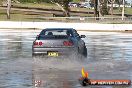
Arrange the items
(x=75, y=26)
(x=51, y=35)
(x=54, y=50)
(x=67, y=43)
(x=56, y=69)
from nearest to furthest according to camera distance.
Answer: (x=56, y=69), (x=54, y=50), (x=67, y=43), (x=51, y=35), (x=75, y=26)

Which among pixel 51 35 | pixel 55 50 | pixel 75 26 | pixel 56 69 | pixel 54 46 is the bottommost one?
pixel 75 26

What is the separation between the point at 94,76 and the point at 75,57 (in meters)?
5.37

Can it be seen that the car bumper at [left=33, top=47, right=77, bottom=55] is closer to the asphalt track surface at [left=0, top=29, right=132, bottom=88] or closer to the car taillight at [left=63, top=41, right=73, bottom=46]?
the car taillight at [left=63, top=41, right=73, bottom=46]

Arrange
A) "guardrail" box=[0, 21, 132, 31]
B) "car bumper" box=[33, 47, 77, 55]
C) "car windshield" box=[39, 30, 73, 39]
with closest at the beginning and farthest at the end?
"car bumper" box=[33, 47, 77, 55], "car windshield" box=[39, 30, 73, 39], "guardrail" box=[0, 21, 132, 31]

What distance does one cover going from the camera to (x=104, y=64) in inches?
753

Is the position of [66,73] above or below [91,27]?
A: above

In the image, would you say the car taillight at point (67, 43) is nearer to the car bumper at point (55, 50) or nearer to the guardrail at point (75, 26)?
the car bumper at point (55, 50)

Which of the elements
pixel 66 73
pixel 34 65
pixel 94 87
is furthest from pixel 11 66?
pixel 94 87

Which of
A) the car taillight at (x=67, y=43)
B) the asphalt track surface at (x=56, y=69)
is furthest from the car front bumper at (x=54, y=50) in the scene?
the asphalt track surface at (x=56, y=69)

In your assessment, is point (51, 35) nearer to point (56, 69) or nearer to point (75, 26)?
point (56, 69)

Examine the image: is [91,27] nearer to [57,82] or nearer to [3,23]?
[3,23]

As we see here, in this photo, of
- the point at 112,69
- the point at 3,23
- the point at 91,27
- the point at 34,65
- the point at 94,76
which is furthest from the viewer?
the point at 3,23

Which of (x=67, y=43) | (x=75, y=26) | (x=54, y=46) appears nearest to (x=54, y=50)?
(x=54, y=46)

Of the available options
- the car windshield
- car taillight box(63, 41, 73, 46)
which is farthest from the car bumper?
the car windshield
